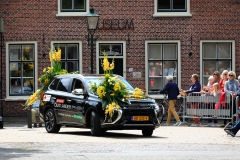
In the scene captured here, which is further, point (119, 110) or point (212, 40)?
point (212, 40)

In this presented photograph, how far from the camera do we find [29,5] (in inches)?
1314

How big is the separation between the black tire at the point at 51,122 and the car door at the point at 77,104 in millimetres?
826

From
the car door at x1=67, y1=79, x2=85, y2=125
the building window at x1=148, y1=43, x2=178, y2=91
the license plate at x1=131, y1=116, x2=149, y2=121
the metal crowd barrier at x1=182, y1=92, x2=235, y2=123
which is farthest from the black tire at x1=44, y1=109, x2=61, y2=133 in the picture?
the building window at x1=148, y1=43, x2=178, y2=91

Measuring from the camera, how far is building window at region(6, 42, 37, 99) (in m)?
33.4

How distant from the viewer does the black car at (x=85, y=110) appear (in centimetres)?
2016

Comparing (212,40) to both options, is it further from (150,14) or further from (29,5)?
(29,5)

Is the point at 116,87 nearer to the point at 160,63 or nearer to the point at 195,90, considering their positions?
the point at 195,90

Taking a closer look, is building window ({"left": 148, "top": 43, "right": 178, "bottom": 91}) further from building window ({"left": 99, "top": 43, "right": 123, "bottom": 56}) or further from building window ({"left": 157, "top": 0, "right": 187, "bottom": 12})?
building window ({"left": 157, "top": 0, "right": 187, "bottom": 12})

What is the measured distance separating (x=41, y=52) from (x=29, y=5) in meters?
1.93

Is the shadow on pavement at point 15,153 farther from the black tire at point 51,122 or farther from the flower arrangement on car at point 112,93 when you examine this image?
the black tire at point 51,122

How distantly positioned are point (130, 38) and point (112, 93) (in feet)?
42.4

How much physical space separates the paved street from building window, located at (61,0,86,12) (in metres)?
12.6

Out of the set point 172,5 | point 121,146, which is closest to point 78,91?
point 121,146

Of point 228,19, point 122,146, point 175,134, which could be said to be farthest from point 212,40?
point 122,146
